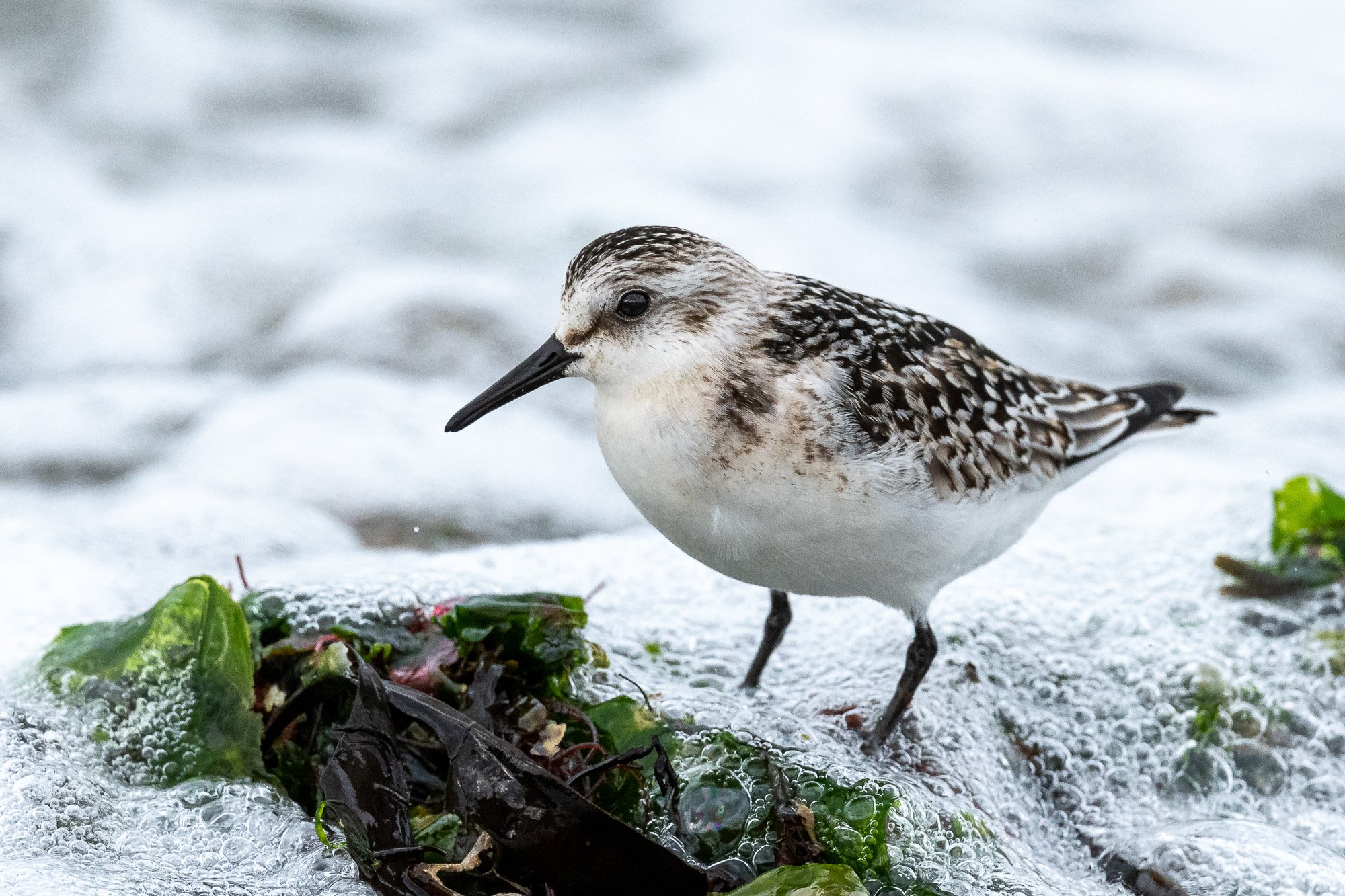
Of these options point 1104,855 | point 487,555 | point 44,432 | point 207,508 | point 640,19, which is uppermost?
point 640,19

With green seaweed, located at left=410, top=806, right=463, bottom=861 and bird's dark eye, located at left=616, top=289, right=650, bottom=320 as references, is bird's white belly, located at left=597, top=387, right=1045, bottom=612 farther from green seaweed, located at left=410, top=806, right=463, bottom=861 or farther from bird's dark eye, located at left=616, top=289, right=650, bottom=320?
green seaweed, located at left=410, top=806, right=463, bottom=861

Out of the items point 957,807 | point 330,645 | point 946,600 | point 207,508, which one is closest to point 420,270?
point 207,508

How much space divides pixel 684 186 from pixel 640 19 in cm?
349

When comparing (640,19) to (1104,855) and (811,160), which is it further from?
(1104,855)

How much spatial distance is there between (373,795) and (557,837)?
18.9 inches

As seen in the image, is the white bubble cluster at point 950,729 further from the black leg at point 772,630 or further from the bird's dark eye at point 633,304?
the bird's dark eye at point 633,304

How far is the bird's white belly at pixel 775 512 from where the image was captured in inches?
138

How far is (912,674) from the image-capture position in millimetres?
4207

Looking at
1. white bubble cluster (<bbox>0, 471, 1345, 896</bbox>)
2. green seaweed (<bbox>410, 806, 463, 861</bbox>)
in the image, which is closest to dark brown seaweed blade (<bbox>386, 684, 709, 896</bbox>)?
green seaweed (<bbox>410, 806, 463, 861</bbox>)

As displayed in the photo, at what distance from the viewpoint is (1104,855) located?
12.8 ft

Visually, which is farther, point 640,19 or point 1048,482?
point 640,19

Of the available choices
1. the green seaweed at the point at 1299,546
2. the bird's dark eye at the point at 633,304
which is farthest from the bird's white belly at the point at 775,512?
the green seaweed at the point at 1299,546

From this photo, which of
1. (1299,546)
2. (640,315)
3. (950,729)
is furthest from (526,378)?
(1299,546)

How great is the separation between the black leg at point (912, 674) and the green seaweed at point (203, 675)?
1861 millimetres
